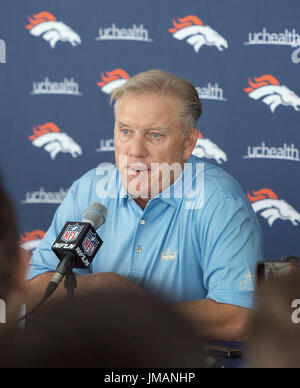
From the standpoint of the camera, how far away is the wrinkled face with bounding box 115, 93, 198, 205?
2.37m

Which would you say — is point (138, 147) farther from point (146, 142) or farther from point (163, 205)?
point (163, 205)

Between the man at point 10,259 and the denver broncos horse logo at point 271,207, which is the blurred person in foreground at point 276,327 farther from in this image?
the denver broncos horse logo at point 271,207

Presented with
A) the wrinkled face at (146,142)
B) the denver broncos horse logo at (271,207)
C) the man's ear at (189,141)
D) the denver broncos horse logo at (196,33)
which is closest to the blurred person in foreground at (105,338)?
the wrinkled face at (146,142)

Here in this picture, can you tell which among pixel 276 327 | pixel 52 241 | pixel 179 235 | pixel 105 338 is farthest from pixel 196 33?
pixel 105 338

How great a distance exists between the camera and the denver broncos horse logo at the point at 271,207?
3.46m

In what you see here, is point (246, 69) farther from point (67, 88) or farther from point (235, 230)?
point (235, 230)

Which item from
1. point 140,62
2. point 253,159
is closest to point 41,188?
point 140,62

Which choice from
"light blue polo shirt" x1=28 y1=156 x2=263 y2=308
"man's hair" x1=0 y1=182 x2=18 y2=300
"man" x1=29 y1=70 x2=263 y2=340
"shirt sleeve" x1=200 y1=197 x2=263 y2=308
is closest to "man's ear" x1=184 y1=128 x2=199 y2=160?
"man" x1=29 y1=70 x2=263 y2=340

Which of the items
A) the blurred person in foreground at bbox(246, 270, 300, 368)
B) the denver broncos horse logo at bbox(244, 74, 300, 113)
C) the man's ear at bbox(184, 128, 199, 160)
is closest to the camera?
the blurred person in foreground at bbox(246, 270, 300, 368)

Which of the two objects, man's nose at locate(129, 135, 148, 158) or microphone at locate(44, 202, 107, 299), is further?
man's nose at locate(129, 135, 148, 158)

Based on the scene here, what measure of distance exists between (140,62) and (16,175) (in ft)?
3.51

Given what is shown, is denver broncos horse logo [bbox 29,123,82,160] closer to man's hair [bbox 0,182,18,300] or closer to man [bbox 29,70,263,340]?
man [bbox 29,70,263,340]

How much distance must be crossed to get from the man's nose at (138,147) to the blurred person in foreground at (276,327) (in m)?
1.82
